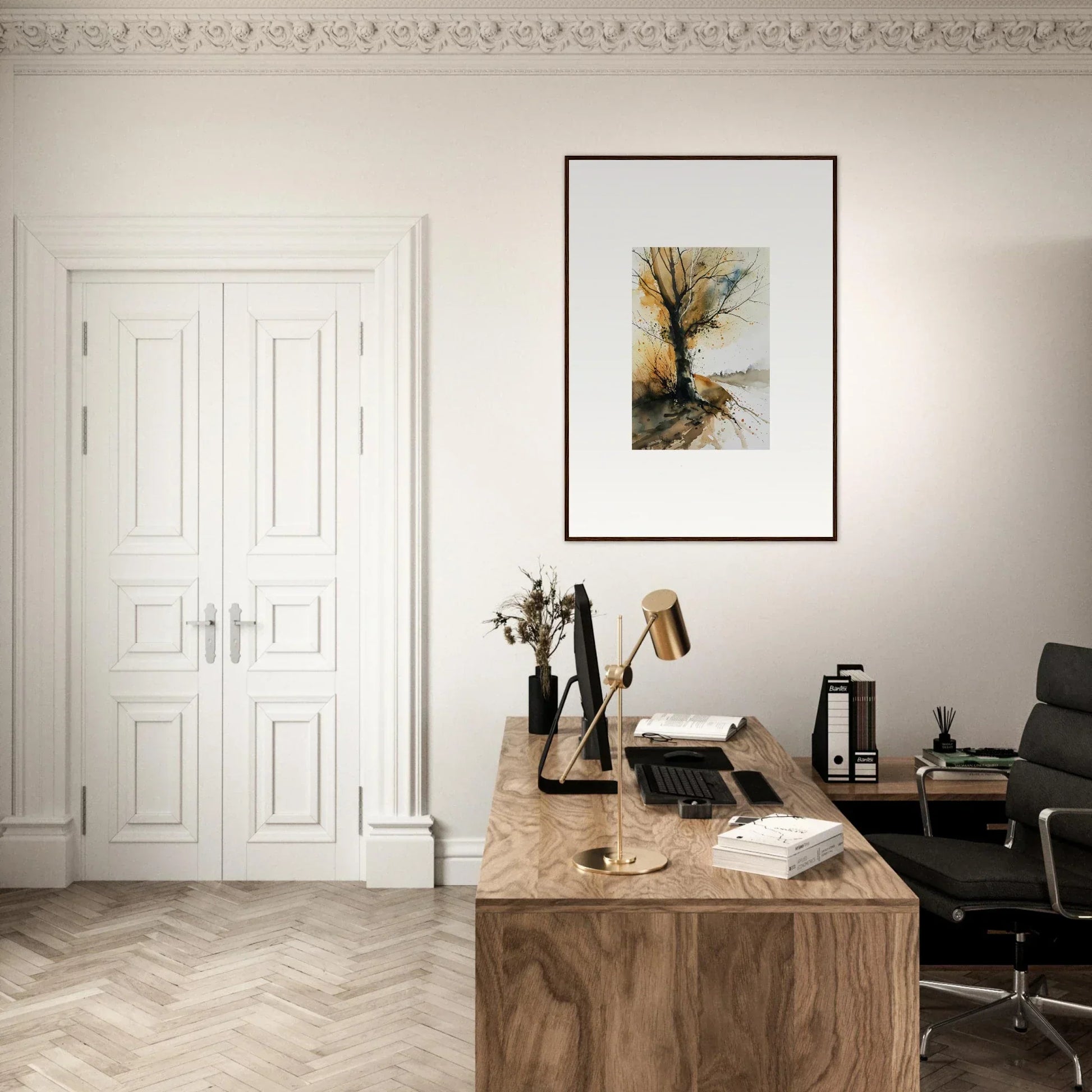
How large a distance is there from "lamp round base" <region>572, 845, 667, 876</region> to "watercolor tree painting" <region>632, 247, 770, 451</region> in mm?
2184

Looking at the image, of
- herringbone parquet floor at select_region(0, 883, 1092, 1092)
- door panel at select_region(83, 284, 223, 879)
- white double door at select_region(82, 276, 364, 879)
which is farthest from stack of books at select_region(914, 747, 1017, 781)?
door panel at select_region(83, 284, 223, 879)

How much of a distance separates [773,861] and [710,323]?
2.51 m

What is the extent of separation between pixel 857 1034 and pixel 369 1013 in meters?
1.63

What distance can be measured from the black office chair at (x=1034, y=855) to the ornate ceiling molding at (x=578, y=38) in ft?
7.91

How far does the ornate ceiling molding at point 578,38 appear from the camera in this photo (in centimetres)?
393

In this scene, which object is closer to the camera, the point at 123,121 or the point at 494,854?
the point at 494,854

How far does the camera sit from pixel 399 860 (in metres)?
3.98

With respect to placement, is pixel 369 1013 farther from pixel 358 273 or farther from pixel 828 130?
pixel 828 130

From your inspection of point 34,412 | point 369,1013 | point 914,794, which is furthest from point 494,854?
point 34,412

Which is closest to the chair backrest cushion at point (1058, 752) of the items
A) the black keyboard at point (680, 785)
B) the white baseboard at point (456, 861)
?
the black keyboard at point (680, 785)

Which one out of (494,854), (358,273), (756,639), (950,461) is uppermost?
(358,273)

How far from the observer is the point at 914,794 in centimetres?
338

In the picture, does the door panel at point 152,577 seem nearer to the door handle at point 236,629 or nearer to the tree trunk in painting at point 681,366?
the door handle at point 236,629

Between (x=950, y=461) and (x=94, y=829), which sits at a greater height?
(x=950, y=461)
